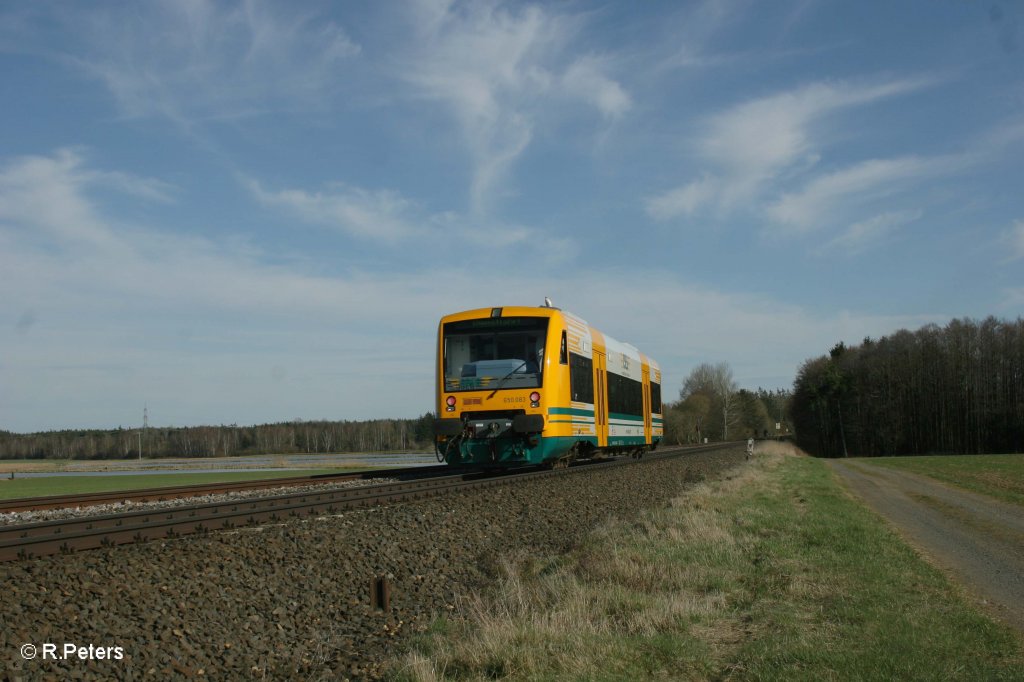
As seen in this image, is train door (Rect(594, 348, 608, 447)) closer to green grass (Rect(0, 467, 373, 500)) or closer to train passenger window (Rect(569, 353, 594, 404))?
train passenger window (Rect(569, 353, 594, 404))

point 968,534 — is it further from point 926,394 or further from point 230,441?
point 230,441

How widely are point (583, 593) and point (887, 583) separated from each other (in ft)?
10.4

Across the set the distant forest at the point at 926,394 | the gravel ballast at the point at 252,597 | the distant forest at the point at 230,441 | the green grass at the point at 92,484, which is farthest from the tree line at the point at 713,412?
the gravel ballast at the point at 252,597

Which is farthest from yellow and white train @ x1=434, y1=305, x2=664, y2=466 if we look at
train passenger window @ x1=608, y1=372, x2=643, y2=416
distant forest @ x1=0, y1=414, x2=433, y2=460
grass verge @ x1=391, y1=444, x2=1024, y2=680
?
distant forest @ x1=0, y1=414, x2=433, y2=460

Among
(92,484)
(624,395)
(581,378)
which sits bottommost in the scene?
(92,484)

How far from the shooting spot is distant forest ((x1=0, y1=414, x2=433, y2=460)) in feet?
484

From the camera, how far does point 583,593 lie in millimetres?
7930

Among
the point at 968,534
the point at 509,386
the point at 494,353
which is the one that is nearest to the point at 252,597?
the point at 509,386

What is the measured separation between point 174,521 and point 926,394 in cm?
9070

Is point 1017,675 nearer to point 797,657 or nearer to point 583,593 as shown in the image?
point 797,657

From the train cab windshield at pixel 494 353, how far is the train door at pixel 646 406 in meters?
13.8

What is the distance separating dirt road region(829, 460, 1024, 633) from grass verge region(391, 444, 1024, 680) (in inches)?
17.3

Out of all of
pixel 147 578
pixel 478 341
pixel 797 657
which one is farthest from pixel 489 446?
pixel 797 657

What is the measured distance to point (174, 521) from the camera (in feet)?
32.2
